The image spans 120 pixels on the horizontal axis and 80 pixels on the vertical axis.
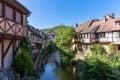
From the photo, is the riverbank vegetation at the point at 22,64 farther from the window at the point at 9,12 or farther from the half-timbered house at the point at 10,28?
the window at the point at 9,12

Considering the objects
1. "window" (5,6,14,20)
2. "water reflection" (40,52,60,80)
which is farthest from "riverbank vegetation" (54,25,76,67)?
"window" (5,6,14,20)

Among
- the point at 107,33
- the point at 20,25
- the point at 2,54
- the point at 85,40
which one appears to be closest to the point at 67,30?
the point at 85,40

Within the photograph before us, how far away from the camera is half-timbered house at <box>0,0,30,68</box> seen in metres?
15.6

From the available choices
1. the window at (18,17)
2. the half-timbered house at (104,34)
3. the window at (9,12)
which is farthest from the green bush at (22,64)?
the half-timbered house at (104,34)

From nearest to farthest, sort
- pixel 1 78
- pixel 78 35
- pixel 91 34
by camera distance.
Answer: pixel 1 78
pixel 91 34
pixel 78 35

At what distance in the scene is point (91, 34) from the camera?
41844mm

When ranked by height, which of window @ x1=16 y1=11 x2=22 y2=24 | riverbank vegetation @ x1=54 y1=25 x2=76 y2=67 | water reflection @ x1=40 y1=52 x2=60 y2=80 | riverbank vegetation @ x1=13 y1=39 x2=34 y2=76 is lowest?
water reflection @ x1=40 y1=52 x2=60 y2=80

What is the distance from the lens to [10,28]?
16594mm

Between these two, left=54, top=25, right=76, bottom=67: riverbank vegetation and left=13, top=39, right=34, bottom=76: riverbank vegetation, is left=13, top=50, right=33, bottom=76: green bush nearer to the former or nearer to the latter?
left=13, top=39, right=34, bottom=76: riverbank vegetation

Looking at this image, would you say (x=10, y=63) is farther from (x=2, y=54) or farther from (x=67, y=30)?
(x=67, y=30)

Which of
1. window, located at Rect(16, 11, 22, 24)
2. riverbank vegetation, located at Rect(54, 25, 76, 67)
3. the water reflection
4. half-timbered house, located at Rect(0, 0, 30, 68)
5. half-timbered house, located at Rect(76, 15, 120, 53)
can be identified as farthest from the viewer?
riverbank vegetation, located at Rect(54, 25, 76, 67)

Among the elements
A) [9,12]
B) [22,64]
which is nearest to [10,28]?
[9,12]

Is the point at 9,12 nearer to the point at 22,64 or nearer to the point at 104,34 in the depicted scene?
the point at 22,64

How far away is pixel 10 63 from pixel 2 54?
215 cm
